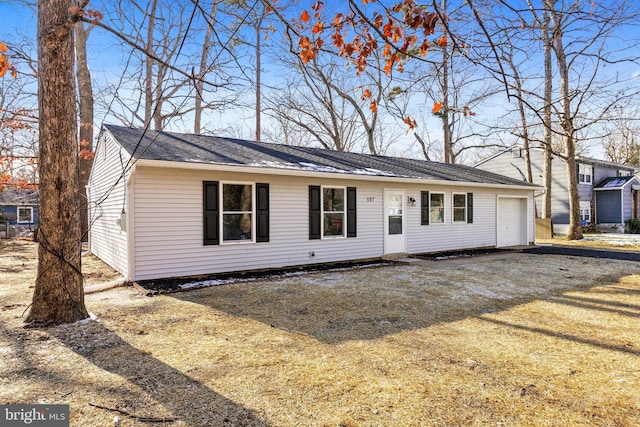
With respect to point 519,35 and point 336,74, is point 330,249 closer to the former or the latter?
point 519,35

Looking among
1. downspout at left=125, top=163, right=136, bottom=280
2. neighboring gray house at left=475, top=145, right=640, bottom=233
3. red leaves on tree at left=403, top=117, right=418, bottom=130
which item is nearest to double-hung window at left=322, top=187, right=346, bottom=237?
downspout at left=125, top=163, right=136, bottom=280

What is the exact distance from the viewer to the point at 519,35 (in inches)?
159

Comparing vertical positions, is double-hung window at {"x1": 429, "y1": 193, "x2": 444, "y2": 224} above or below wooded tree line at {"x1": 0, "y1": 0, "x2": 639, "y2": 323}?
below

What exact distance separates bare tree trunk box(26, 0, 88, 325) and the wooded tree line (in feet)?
0.05

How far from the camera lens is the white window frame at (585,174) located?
20.9m

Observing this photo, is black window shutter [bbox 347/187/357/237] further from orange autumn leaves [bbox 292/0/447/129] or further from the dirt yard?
orange autumn leaves [bbox 292/0/447/129]

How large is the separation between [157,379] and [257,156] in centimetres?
654

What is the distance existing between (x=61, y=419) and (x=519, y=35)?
538 cm

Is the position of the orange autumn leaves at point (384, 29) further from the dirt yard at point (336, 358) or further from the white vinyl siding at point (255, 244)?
the white vinyl siding at point (255, 244)

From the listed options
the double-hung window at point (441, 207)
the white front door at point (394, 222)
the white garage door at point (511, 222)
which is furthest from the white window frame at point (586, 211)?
the white front door at point (394, 222)

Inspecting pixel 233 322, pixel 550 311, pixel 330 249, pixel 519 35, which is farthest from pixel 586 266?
pixel 233 322

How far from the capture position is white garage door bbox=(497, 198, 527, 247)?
1366 centimetres

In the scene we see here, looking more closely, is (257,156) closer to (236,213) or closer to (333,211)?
(236,213)

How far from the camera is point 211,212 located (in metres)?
7.68
